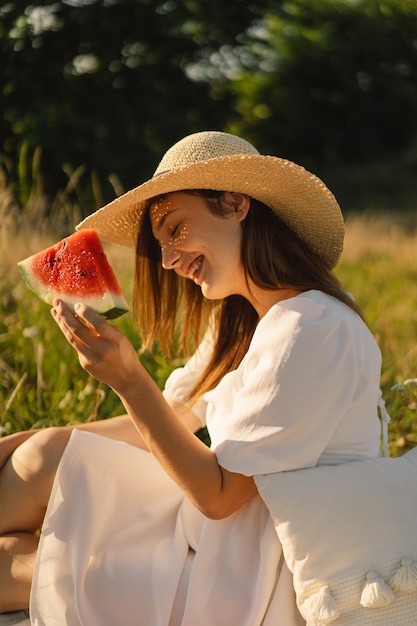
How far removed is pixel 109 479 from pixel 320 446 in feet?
2.37

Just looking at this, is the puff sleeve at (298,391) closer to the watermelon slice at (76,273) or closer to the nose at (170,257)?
the nose at (170,257)

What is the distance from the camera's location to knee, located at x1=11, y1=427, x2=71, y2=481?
2.57 m

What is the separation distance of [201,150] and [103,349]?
0.74 meters

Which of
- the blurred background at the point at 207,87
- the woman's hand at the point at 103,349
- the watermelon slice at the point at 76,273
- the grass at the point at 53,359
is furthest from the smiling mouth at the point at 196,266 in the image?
the blurred background at the point at 207,87

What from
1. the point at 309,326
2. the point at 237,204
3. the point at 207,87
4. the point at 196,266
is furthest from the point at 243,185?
the point at 207,87

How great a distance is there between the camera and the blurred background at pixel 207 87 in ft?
53.7

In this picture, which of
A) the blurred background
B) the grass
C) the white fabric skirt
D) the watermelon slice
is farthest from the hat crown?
the blurred background

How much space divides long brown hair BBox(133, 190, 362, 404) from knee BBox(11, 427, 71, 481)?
0.50 m

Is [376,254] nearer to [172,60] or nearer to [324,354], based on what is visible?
[324,354]

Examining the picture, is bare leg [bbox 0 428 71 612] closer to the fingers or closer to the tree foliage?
the fingers

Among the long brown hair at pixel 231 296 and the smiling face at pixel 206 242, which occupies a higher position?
the smiling face at pixel 206 242

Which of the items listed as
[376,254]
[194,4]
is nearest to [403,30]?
[194,4]

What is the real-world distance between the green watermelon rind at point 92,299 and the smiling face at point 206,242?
→ 0.19 m

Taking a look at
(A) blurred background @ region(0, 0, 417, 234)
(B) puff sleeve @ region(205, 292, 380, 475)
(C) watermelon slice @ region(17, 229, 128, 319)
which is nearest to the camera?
(B) puff sleeve @ region(205, 292, 380, 475)
